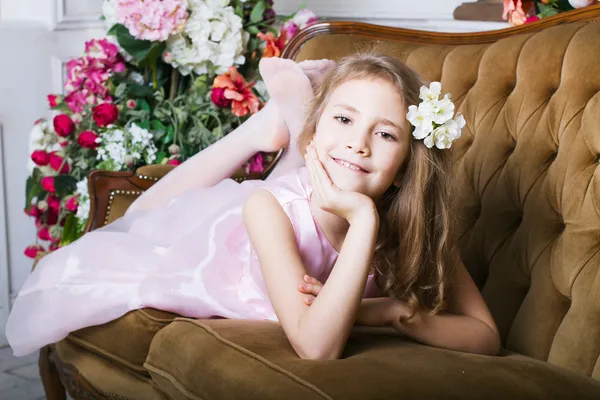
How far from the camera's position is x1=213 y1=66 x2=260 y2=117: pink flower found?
3367 millimetres

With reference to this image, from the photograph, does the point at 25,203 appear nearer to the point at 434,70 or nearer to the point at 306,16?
the point at 306,16

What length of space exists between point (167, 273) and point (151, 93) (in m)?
1.69

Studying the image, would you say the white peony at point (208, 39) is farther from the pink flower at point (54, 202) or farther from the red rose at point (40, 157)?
the pink flower at point (54, 202)

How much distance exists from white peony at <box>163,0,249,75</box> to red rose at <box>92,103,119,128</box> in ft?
1.07

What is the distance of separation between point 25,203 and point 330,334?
9.42ft

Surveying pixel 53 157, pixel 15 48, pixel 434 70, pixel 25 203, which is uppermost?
pixel 434 70

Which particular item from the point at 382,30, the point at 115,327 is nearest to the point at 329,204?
the point at 115,327

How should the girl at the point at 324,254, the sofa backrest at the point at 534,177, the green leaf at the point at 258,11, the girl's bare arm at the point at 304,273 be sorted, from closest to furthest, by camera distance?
the girl's bare arm at the point at 304,273 → the girl at the point at 324,254 → the sofa backrest at the point at 534,177 → the green leaf at the point at 258,11

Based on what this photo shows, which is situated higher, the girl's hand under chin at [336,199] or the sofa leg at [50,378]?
the girl's hand under chin at [336,199]

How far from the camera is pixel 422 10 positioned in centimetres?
368

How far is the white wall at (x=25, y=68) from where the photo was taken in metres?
3.95

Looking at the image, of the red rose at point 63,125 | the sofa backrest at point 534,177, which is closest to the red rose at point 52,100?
the red rose at point 63,125

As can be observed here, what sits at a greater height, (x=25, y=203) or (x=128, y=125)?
(x=128, y=125)

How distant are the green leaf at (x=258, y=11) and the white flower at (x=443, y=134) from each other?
195 centimetres
